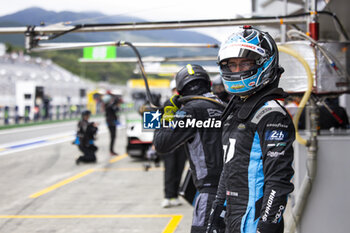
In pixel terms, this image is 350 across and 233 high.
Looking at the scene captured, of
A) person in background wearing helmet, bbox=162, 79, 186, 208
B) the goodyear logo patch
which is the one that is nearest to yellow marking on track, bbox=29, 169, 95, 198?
person in background wearing helmet, bbox=162, 79, 186, 208

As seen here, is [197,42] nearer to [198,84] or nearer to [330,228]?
[198,84]

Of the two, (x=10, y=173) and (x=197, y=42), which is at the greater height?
(x=197, y=42)

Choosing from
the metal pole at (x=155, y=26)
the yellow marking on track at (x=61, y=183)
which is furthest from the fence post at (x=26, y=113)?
the metal pole at (x=155, y=26)

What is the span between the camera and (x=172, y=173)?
7.66 m

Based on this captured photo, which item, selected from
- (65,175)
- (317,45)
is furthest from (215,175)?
(65,175)

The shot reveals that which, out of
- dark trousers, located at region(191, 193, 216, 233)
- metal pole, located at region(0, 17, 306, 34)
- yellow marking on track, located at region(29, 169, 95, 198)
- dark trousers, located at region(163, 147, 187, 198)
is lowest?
yellow marking on track, located at region(29, 169, 95, 198)

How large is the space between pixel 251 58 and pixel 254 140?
1.73ft

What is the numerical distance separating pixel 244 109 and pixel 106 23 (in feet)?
11.7

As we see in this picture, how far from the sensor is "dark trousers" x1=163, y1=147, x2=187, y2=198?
7.59 meters

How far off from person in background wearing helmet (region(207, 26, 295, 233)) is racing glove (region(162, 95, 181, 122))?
101cm

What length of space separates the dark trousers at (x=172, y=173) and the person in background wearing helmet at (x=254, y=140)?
15.0 feet

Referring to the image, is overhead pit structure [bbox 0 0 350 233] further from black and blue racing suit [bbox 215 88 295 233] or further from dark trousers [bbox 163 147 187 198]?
dark trousers [bbox 163 147 187 198]

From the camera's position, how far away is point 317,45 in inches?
191

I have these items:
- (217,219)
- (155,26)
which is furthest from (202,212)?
(155,26)
